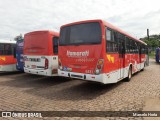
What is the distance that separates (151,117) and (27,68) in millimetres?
7800

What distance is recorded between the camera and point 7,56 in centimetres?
1352

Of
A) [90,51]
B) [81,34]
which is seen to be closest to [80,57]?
[90,51]

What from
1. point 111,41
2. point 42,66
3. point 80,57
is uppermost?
point 111,41

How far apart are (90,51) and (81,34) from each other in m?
0.93

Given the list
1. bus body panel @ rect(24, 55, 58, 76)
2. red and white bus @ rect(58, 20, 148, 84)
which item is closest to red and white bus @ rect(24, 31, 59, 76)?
bus body panel @ rect(24, 55, 58, 76)

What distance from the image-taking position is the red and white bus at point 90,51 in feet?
23.5

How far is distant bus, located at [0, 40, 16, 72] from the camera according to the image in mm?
13140

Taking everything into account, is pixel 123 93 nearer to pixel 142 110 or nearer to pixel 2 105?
pixel 142 110

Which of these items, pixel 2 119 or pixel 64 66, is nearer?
pixel 2 119

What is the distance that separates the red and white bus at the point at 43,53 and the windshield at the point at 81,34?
1412 mm

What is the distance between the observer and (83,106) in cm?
595

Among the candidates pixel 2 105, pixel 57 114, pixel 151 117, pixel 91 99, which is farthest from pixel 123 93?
pixel 2 105

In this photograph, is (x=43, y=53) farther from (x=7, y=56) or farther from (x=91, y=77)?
(x=7, y=56)

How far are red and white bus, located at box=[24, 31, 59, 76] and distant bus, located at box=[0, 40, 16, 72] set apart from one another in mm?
3512
